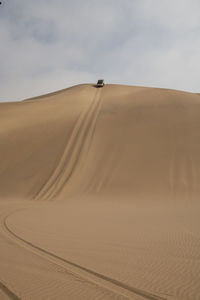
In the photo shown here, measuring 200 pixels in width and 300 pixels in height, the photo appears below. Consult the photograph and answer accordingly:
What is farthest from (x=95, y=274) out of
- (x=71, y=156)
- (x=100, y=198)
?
(x=71, y=156)

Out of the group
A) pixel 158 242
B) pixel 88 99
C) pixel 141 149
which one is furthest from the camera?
pixel 88 99

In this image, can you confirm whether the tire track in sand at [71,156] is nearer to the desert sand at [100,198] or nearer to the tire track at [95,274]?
the desert sand at [100,198]

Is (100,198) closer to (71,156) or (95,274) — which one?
(71,156)

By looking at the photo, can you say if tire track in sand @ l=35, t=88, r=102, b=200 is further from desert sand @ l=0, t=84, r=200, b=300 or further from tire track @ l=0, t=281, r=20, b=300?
tire track @ l=0, t=281, r=20, b=300

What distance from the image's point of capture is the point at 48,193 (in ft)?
39.4

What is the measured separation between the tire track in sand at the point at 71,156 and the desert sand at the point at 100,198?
0.06m

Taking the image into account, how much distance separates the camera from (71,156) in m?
14.7

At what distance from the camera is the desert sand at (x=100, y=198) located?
10.2 feet

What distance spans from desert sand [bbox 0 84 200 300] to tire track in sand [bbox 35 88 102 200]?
0.20 feet

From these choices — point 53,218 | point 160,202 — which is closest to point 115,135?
point 160,202

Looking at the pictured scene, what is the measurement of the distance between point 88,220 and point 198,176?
7.18 meters

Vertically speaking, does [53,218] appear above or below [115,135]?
below

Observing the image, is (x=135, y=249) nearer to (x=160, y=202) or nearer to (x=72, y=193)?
(x=160, y=202)

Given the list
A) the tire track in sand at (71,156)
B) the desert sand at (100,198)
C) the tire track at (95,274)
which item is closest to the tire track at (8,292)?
the desert sand at (100,198)
